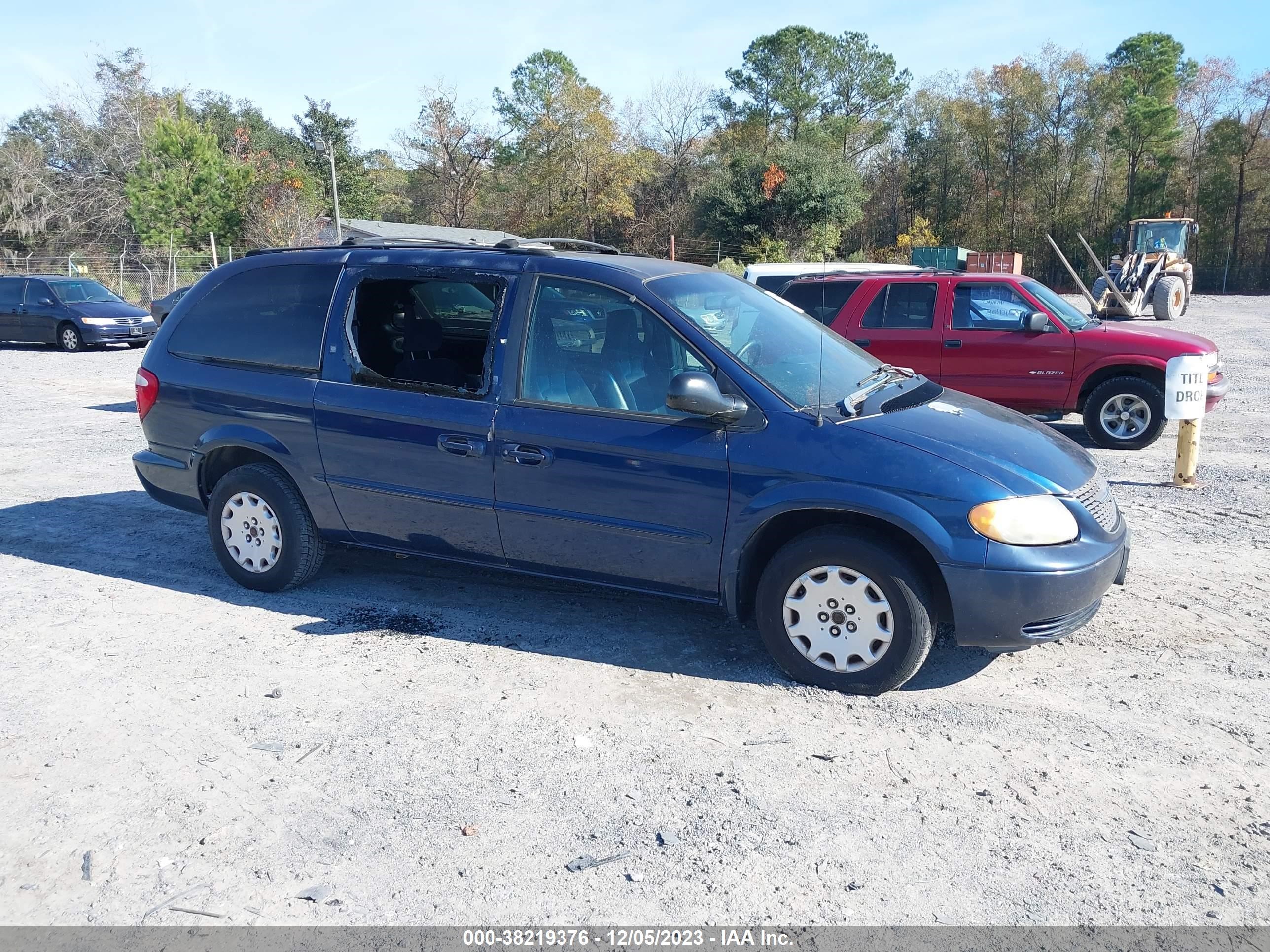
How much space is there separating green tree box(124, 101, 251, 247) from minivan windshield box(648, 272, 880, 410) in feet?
133

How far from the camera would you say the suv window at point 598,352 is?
14.8 ft

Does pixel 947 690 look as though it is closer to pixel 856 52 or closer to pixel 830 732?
pixel 830 732

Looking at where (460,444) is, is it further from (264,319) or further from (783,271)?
(783,271)

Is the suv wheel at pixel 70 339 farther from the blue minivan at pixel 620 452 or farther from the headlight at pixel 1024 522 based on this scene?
the headlight at pixel 1024 522

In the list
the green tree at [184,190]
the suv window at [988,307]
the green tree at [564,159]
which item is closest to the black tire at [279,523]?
the suv window at [988,307]

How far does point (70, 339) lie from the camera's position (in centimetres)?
2009

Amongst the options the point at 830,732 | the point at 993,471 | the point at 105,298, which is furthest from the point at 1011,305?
the point at 105,298

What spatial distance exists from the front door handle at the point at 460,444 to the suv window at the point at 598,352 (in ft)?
1.09

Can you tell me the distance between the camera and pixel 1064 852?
10.4 ft

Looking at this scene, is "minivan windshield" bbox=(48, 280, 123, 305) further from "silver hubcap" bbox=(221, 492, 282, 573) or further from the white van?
"silver hubcap" bbox=(221, 492, 282, 573)

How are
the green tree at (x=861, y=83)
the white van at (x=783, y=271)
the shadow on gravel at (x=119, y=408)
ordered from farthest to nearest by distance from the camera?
the green tree at (x=861, y=83) → the white van at (x=783, y=271) → the shadow on gravel at (x=119, y=408)

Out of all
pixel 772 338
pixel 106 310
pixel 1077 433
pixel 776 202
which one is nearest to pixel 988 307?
pixel 1077 433

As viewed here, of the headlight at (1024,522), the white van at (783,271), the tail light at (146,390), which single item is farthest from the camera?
the white van at (783,271)

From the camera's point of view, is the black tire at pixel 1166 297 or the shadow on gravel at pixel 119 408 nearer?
the shadow on gravel at pixel 119 408
